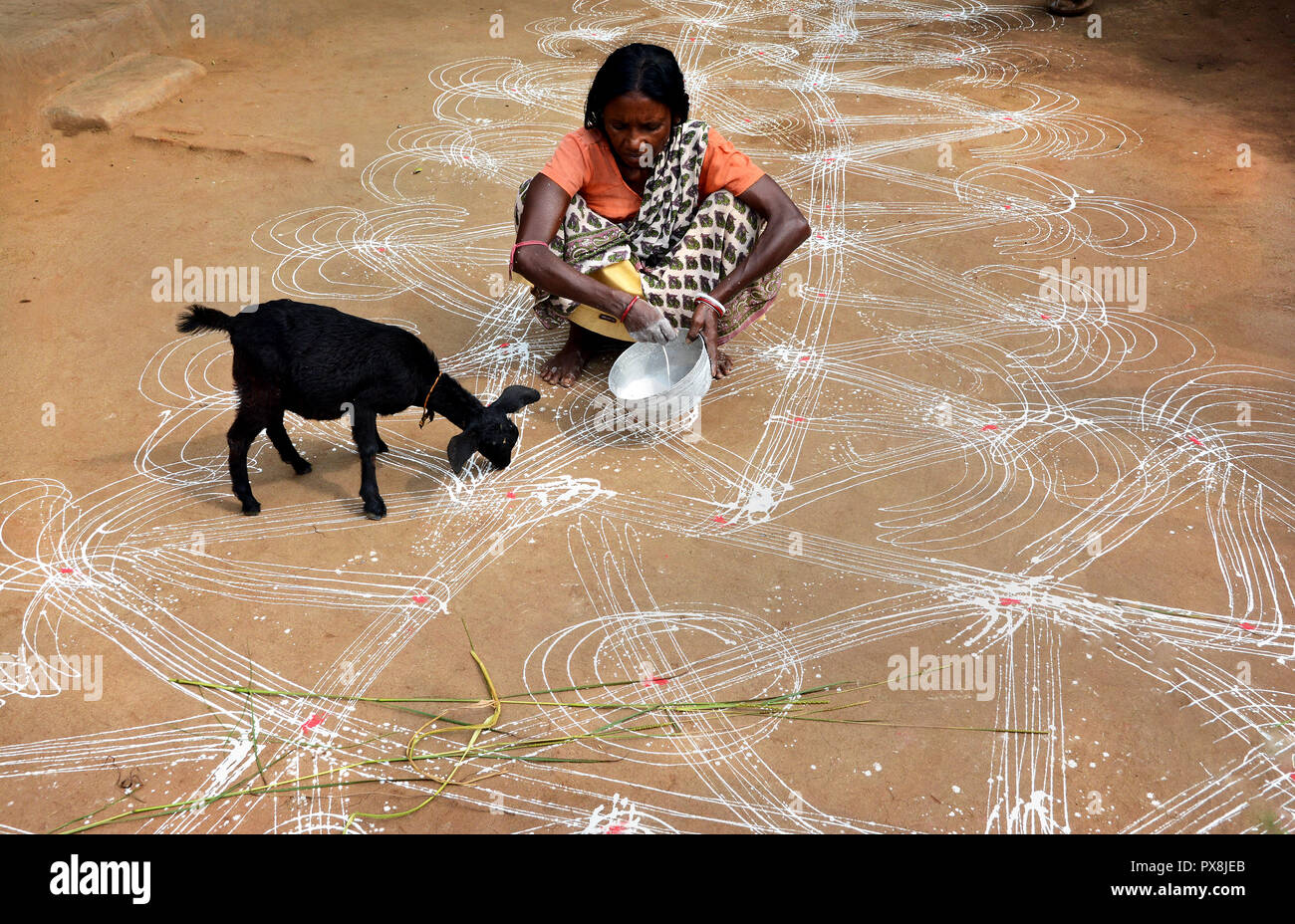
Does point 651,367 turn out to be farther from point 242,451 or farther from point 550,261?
point 242,451

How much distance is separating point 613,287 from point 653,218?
0.30 meters

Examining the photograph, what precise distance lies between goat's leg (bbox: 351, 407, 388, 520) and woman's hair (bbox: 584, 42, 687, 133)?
1.28 metres

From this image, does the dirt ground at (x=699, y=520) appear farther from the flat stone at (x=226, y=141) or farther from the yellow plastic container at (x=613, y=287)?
the yellow plastic container at (x=613, y=287)

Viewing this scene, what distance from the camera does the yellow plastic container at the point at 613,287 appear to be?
3275mm

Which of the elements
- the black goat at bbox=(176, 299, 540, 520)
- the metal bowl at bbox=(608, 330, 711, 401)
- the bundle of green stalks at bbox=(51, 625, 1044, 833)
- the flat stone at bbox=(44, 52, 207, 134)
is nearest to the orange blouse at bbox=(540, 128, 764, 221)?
the metal bowl at bbox=(608, 330, 711, 401)

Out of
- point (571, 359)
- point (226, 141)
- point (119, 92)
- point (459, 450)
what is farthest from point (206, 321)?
point (119, 92)

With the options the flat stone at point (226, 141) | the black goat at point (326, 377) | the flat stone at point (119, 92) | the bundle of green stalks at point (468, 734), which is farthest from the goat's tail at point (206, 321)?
the flat stone at point (119, 92)

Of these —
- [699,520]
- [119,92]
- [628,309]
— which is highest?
[119,92]

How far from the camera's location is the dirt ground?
2094mm

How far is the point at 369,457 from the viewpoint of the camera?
2.73m

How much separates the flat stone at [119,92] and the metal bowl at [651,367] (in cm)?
368

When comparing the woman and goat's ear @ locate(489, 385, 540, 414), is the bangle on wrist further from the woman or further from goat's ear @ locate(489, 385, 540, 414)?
goat's ear @ locate(489, 385, 540, 414)

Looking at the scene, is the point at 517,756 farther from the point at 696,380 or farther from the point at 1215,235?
the point at 1215,235

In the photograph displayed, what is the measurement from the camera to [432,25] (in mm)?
6914
